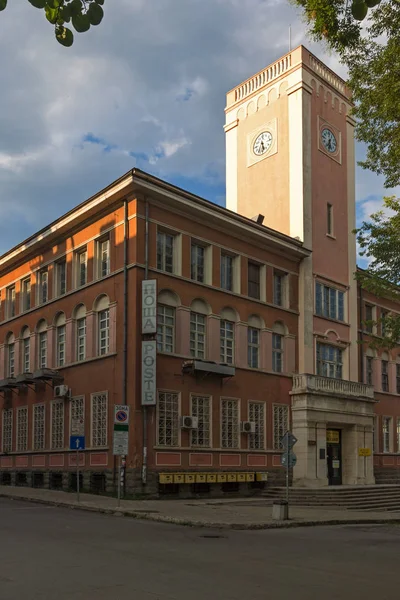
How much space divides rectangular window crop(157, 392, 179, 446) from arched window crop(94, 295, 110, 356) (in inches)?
126

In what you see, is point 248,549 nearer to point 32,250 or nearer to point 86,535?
point 86,535

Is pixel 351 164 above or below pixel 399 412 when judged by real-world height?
above

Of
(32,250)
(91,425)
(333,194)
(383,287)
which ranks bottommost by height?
(91,425)

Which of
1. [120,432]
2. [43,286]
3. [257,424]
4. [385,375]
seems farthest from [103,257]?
[385,375]

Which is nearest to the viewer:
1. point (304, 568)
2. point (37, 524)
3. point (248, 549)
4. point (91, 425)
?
point (304, 568)

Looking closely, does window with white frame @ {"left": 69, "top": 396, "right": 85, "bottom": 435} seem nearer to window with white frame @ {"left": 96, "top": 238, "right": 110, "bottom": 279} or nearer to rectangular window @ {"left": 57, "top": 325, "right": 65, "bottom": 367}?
rectangular window @ {"left": 57, "top": 325, "right": 65, "bottom": 367}

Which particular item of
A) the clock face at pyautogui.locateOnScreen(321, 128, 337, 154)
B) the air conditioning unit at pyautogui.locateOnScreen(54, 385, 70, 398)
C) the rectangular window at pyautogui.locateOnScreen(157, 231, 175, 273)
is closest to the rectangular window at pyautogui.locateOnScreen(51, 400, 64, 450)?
the air conditioning unit at pyautogui.locateOnScreen(54, 385, 70, 398)

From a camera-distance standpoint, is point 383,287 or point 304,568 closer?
point 304,568

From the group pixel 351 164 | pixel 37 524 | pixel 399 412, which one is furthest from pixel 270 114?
pixel 37 524

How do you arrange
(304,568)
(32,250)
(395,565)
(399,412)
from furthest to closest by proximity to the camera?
(399,412) → (32,250) → (395,565) → (304,568)

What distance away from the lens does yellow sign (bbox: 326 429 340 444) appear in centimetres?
3572

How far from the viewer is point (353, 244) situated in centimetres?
4012

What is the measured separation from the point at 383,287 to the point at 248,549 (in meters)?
16.1

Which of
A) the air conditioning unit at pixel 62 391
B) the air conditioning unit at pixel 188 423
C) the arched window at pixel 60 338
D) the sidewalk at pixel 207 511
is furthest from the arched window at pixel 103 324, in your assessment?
the sidewalk at pixel 207 511
